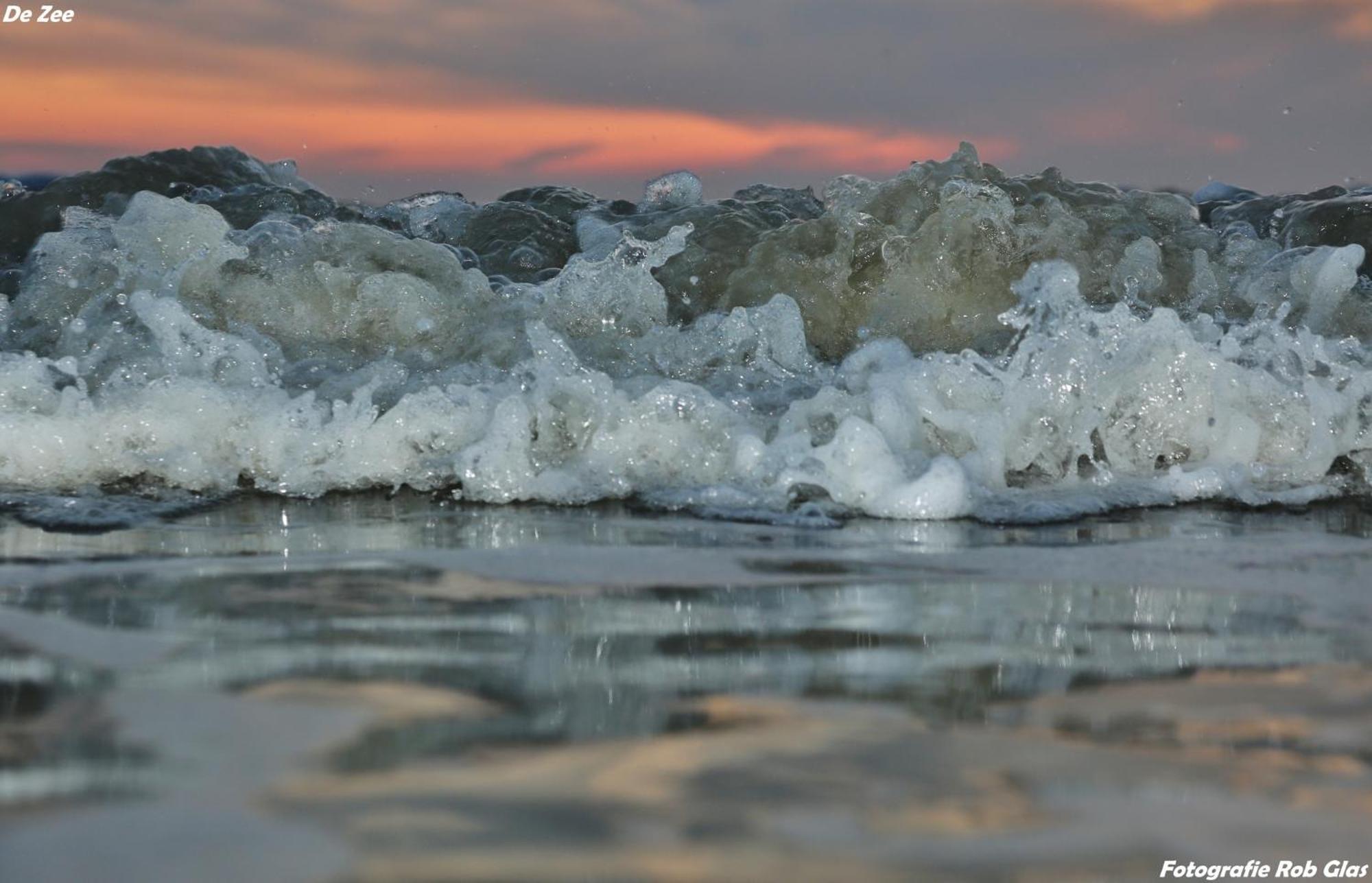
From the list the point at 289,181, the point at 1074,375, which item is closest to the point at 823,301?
the point at 1074,375

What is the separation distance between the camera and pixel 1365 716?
207cm

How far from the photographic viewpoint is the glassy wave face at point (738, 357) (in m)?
4.06

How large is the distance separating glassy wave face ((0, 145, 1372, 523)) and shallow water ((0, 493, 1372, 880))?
73cm

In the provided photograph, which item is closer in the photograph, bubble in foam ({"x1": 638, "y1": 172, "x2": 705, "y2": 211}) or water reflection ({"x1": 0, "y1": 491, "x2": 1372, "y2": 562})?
water reflection ({"x1": 0, "y1": 491, "x2": 1372, "y2": 562})

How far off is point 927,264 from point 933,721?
15.7 feet

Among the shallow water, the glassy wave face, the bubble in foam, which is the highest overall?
the bubble in foam

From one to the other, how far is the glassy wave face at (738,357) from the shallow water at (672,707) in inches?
28.8

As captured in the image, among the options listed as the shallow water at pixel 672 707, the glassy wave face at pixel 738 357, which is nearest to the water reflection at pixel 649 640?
the shallow water at pixel 672 707

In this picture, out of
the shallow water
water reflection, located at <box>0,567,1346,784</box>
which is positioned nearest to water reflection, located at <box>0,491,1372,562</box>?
the shallow water

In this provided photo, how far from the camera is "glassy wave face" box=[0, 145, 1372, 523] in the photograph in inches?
160

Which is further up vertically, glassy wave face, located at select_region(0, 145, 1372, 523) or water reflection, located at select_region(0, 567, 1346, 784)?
glassy wave face, located at select_region(0, 145, 1372, 523)

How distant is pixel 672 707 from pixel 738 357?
3434 millimetres

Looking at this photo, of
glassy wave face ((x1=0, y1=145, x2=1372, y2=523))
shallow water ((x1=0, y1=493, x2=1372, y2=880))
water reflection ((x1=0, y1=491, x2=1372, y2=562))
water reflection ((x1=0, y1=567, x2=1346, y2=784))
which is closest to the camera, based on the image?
shallow water ((x1=0, y1=493, x2=1372, y2=880))

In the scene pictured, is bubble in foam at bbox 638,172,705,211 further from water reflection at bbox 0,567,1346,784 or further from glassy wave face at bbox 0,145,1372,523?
water reflection at bbox 0,567,1346,784
